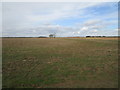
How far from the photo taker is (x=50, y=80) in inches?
209

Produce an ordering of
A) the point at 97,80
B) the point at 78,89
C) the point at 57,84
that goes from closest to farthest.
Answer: the point at 78,89, the point at 57,84, the point at 97,80

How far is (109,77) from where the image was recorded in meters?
5.69

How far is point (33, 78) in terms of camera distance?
5.58m

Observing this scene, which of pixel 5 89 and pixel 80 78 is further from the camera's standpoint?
pixel 80 78

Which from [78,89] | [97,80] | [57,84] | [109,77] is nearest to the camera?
[78,89]

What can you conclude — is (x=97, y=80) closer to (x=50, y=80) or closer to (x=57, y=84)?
(x=57, y=84)

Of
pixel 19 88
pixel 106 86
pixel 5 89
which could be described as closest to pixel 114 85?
pixel 106 86

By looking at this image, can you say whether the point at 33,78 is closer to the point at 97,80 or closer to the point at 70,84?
the point at 70,84

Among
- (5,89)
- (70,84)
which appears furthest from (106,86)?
(5,89)

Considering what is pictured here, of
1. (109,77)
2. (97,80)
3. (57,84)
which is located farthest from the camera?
(109,77)

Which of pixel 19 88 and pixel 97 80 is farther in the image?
pixel 97 80

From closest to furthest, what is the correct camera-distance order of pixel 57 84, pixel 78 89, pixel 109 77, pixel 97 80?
1. pixel 78 89
2. pixel 57 84
3. pixel 97 80
4. pixel 109 77

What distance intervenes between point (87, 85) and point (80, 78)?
2.58ft

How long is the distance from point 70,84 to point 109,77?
2544 mm
